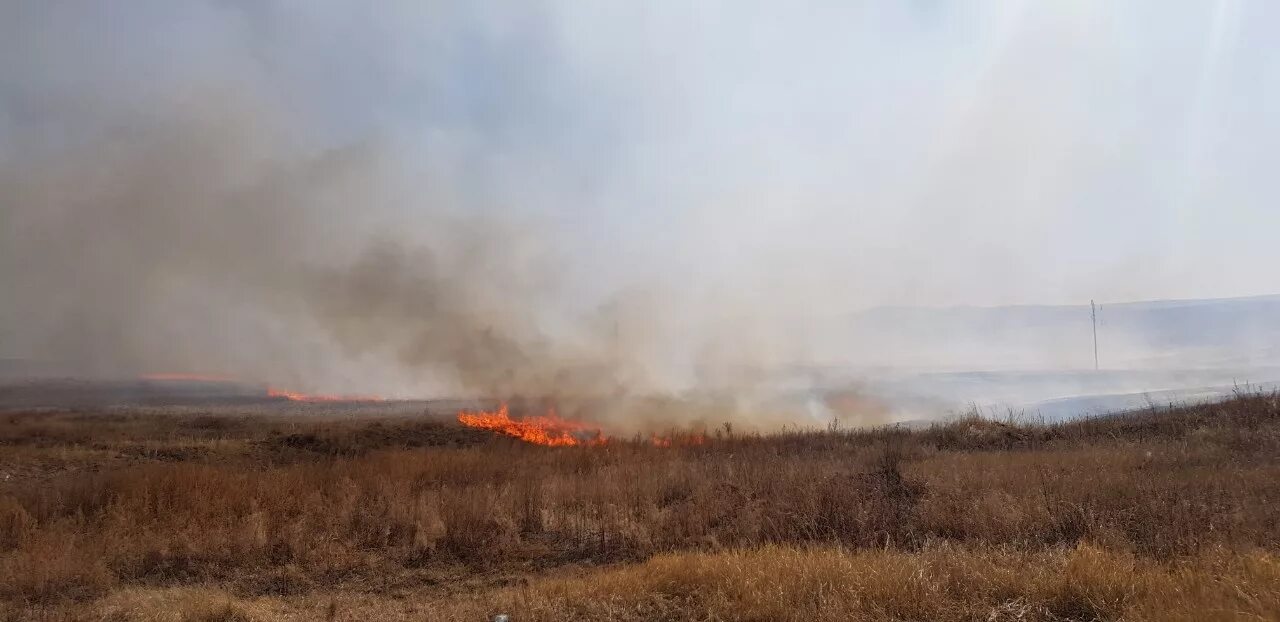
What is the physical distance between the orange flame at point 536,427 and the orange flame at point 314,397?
71.8 ft

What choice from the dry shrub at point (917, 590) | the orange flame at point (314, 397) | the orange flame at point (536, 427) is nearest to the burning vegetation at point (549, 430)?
the orange flame at point (536, 427)

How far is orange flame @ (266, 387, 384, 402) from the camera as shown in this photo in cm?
5288

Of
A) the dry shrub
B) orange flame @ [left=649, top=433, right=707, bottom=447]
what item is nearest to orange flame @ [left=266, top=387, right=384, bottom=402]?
orange flame @ [left=649, top=433, right=707, bottom=447]

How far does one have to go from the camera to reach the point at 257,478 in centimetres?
1556

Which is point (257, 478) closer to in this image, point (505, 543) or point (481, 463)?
point (481, 463)

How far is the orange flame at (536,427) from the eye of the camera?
2900cm

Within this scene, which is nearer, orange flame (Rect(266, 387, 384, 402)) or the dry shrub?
the dry shrub

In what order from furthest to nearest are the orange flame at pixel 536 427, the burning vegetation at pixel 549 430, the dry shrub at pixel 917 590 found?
the orange flame at pixel 536 427
the burning vegetation at pixel 549 430
the dry shrub at pixel 917 590

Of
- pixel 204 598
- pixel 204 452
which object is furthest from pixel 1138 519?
pixel 204 452

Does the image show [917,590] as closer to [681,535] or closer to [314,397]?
[681,535]

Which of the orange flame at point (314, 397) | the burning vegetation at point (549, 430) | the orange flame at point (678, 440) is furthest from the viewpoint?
the orange flame at point (314, 397)

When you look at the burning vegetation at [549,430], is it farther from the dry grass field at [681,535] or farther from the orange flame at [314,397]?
the orange flame at [314,397]

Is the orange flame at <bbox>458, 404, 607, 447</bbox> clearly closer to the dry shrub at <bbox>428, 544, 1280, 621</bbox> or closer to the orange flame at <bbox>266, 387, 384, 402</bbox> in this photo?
the dry shrub at <bbox>428, 544, 1280, 621</bbox>

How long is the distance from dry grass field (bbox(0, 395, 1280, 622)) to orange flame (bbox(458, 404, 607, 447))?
28.6 feet
